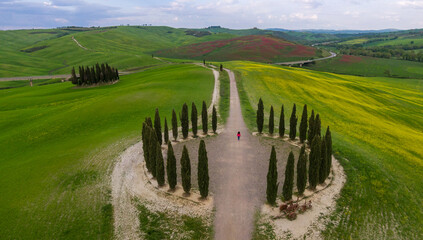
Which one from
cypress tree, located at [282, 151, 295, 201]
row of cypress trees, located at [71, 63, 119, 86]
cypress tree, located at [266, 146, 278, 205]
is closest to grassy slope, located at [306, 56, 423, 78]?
row of cypress trees, located at [71, 63, 119, 86]

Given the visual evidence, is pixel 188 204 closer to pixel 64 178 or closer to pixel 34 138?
pixel 64 178

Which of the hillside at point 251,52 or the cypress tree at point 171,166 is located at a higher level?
the hillside at point 251,52

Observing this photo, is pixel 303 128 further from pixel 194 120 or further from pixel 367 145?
pixel 194 120

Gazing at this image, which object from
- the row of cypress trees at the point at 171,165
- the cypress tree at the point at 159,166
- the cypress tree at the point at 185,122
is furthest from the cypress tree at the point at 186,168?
the cypress tree at the point at 185,122

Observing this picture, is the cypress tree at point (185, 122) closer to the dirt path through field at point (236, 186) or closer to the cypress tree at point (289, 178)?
the dirt path through field at point (236, 186)

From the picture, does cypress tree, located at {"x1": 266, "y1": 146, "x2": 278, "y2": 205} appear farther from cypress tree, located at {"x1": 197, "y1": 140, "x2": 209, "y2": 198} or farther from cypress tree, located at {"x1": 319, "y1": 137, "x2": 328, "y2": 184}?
cypress tree, located at {"x1": 319, "y1": 137, "x2": 328, "y2": 184}

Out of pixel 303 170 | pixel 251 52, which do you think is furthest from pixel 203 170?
pixel 251 52

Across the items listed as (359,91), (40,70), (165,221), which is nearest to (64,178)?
(165,221)
